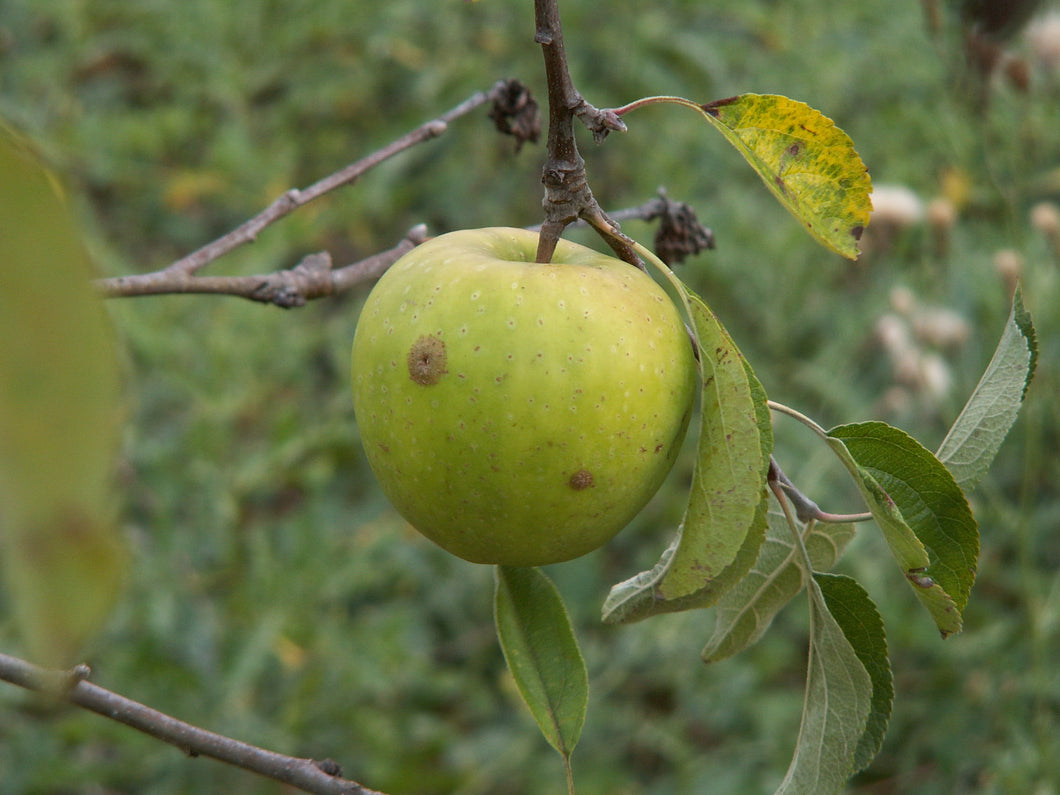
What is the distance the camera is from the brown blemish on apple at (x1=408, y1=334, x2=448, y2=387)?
49 cm

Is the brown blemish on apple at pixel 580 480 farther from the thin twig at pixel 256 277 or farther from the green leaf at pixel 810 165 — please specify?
the thin twig at pixel 256 277

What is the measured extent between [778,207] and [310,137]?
107 cm

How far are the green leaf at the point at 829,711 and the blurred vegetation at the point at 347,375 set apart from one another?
2.14 feet

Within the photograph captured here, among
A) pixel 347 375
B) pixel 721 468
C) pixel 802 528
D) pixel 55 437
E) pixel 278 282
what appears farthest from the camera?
pixel 347 375

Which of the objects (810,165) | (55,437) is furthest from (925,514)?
(55,437)

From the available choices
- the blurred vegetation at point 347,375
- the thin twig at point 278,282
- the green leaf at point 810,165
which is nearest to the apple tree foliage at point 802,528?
the green leaf at point 810,165

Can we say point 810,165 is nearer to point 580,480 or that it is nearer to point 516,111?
point 580,480

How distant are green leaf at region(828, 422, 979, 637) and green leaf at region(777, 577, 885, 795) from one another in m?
0.06

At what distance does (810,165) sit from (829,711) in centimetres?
28

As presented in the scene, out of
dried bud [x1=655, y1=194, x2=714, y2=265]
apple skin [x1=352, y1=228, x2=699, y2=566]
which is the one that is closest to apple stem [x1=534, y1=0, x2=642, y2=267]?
apple skin [x1=352, y1=228, x2=699, y2=566]

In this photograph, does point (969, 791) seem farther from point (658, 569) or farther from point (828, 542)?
point (658, 569)

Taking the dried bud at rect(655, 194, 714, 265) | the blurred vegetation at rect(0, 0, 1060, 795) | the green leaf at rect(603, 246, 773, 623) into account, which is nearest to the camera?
the green leaf at rect(603, 246, 773, 623)

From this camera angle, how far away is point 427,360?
1.62 feet

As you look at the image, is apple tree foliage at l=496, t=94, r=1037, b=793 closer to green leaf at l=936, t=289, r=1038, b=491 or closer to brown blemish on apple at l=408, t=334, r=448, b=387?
green leaf at l=936, t=289, r=1038, b=491
